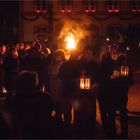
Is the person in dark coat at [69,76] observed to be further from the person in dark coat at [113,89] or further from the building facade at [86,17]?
the building facade at [86,17]

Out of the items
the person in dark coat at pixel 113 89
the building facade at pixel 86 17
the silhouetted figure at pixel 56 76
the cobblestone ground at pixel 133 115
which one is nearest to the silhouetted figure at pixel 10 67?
the cobblestone ground at pixel 133 115

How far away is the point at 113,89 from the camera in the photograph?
9.05 meters

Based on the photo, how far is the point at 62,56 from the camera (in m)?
10.7

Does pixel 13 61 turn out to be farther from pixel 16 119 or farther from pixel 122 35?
pixel 122 35

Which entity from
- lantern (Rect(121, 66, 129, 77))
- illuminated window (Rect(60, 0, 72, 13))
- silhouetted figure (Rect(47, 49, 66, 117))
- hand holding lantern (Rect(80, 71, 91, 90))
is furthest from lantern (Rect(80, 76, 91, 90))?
illuminated window (Rect(60, 0, 72, 13))

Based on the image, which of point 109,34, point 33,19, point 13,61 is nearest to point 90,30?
point 109,34

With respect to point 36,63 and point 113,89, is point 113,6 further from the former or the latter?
point 113,89

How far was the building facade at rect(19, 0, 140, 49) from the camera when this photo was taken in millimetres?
39625

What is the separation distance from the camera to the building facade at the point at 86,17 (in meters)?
39.6

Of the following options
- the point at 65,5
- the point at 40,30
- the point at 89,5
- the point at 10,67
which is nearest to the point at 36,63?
the point at 10,67

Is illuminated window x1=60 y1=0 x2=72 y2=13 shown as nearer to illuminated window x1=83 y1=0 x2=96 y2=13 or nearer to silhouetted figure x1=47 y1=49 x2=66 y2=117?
illuminated window x1=83 y1=0 x2=96 y2=13

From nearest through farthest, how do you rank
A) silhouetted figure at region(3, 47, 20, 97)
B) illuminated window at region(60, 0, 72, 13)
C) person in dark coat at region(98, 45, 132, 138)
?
person in dark coat at region(98, 45, 132, 138)
silhouetted figure at region(3, 47, 20, 97)
illuminated window at region(60, 0, 72, 13)

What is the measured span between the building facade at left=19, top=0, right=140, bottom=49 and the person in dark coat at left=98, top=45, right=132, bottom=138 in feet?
97.8

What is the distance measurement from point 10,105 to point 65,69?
130 inches
